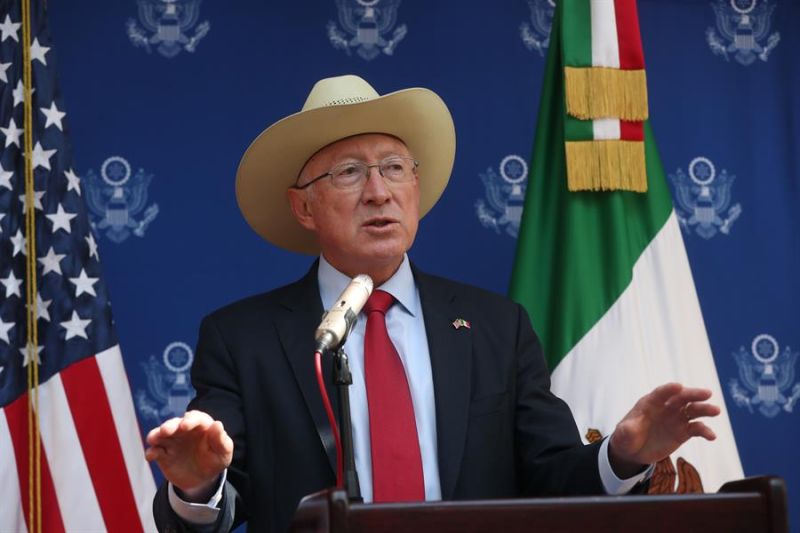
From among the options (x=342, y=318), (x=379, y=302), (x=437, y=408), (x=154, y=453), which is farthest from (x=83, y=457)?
(x=342, y=318)

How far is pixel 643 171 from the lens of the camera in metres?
3.20

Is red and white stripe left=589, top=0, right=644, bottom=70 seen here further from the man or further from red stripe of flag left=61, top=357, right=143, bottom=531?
red stripe of flag left=61, top=357, right=143, bottom=531

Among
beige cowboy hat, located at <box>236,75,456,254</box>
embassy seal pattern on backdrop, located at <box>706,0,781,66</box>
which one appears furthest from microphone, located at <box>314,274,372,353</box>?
embassy seal pattern on backdrop, located at <box>706,0,781,66</box>

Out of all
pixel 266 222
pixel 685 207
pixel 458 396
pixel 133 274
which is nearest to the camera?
pixel 458 396

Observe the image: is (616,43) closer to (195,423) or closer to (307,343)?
(307,343)

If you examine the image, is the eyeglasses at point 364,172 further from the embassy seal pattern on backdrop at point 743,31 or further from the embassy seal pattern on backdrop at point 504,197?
the embassy seal pattern on backdrop at point 743,31

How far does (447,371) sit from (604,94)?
1131 millimetres

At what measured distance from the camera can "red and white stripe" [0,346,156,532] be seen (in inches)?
116

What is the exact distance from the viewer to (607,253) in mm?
3242

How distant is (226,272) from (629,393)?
120cm

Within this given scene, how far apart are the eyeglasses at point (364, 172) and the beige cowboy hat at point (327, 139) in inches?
3.3

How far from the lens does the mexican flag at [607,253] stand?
3164 millimetres

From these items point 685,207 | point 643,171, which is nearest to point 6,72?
point 643,171

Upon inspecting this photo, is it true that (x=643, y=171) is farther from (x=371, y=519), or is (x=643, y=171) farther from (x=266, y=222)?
(x=371, y=519)
